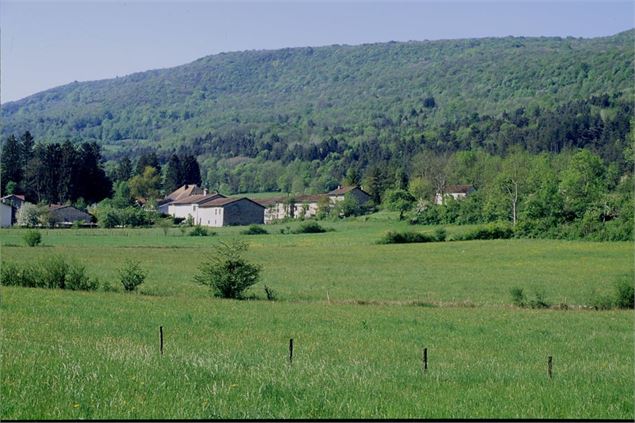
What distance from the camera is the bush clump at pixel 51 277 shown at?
36188mm

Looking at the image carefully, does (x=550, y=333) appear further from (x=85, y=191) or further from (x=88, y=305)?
(x=85, y=191)

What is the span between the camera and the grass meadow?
9.29 m

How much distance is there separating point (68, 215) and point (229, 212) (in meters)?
26.6

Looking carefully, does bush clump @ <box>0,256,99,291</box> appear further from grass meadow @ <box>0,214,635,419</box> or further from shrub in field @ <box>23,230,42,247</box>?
shrub in field @ <box>23,230,42,247</box>

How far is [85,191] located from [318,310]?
102996mm

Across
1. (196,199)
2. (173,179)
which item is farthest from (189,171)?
(196,199)

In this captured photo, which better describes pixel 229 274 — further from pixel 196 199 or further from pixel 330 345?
pixel 196 199

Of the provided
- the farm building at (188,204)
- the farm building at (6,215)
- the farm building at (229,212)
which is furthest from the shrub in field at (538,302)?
the farm building at (188,204)

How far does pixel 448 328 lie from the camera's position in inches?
1025

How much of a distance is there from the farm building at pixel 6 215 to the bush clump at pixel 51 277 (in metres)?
68.1

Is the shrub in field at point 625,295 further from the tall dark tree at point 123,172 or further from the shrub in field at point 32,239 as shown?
the tall dark tree at point 123,172

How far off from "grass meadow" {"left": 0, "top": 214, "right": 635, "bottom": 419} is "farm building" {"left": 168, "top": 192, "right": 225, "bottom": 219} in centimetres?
7234

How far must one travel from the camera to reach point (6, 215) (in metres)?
102

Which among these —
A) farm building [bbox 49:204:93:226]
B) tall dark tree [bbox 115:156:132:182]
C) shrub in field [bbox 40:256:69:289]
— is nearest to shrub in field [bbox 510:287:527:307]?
shrub in field [bbox 40:256:69:289]
